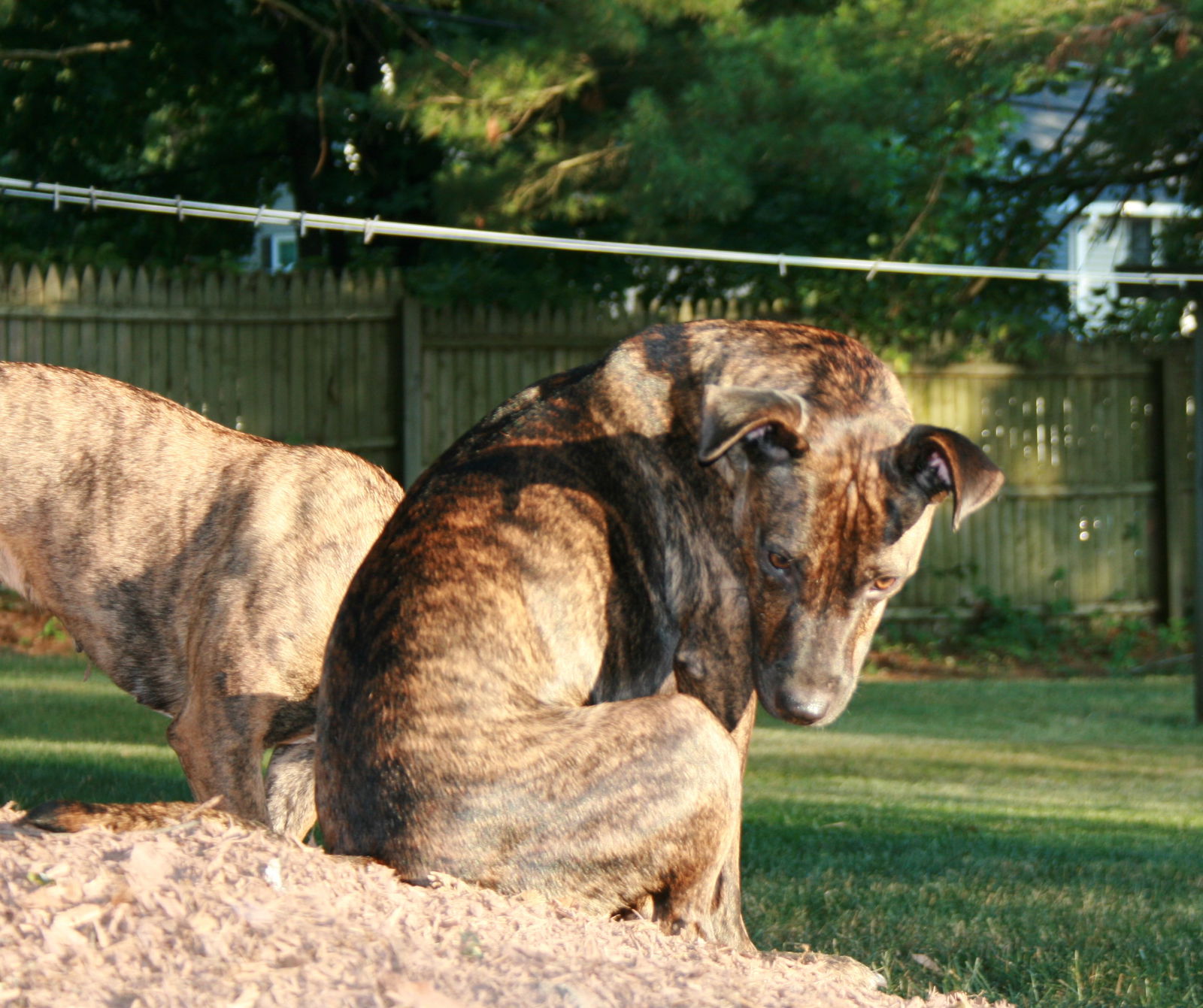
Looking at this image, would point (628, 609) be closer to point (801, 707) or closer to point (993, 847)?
point (801, 707)

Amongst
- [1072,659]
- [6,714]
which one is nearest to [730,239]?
[1072,659]

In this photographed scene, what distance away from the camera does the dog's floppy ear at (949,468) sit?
3248mm

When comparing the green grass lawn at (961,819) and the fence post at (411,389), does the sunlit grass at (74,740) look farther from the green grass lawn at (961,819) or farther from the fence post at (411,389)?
the fence post at (411,389)

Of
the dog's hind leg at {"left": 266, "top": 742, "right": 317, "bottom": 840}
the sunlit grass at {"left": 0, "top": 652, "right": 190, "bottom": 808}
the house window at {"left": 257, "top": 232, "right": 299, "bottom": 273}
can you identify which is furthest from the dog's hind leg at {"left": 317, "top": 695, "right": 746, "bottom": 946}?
the house window at {"left": 257, "top": 232, "right": 299, "bottom": 273}

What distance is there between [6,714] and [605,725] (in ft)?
23.0

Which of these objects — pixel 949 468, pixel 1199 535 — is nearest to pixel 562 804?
pixel 949 468

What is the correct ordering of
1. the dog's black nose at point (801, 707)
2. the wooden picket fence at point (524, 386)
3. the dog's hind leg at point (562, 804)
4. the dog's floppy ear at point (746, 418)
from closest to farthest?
the dog's hind leg at point (562, 804) → the dog's floppy ear at point (746, 418) → the dog's black nose at point (801, 707) → the wooden picket fence at point (524, 386)

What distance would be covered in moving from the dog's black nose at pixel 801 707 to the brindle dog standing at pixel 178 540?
1.84 m

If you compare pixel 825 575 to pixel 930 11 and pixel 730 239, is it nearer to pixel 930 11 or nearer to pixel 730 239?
pixel 930 11

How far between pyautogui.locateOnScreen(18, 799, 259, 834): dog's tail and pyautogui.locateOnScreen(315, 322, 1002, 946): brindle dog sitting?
28 cm

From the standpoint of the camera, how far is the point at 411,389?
12.7 m

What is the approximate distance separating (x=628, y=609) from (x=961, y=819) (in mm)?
3906

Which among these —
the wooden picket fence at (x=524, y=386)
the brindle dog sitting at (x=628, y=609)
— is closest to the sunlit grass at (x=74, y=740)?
the wooden picket fence at (x=524, y=386)

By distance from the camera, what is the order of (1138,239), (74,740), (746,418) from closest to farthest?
(746,418) → (74,740) → (1138,239)
